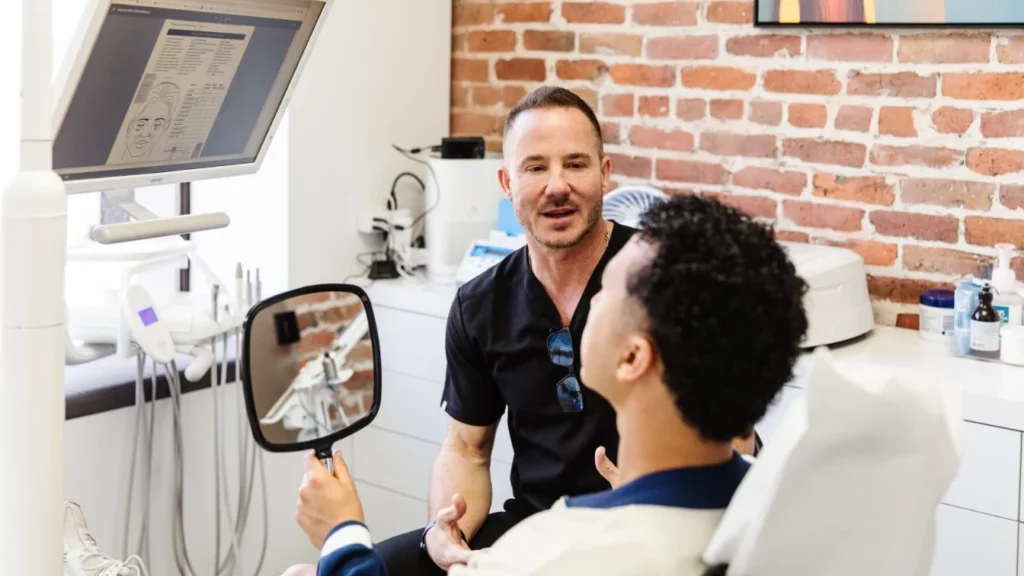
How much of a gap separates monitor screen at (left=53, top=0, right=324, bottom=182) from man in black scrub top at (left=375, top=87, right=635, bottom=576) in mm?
436

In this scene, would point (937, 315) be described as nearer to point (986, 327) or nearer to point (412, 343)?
point (986, 327)

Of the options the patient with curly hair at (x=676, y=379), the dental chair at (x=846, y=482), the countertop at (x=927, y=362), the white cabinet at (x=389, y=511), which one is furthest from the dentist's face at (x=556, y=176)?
the white cabinet at (x=389, y=511)

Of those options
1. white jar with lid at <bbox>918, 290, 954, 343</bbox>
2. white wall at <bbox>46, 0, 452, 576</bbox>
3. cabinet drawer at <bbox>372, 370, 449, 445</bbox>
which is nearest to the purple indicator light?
white wall at <bbox>46, 0, 452, 576</bbox>

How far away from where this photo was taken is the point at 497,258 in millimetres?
2684

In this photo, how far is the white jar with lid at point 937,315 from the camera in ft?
7.50

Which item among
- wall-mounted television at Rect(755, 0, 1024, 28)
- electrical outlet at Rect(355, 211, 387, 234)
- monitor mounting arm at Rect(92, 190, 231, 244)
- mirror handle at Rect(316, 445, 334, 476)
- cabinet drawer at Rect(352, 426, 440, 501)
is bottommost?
cabinet drawer at Rect(352, 426, 440, 501)

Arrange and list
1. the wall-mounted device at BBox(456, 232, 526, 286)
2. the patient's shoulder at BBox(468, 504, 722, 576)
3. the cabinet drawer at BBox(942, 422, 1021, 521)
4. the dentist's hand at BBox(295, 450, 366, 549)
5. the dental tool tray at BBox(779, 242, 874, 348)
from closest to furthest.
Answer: the patient's shoulder at BBox(468, 504, 722, 576) < the dentist's hand at BBox(295, 450, 366, 549) < the cabinet drawer at BBox(942, 422, 1021, 521) < the dental tool tray at BBox(779, 242, 874, 348) < the wall-mounted device at BBox(456, 232, 526, 286)

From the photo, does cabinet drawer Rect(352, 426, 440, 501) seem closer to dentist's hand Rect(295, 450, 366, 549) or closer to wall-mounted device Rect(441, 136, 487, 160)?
wall-mounted device Rect(441, 136, 487, 160)

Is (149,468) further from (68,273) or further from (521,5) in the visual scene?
(521,5)

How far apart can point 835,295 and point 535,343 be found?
2.44 feet

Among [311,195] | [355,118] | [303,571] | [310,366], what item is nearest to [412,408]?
[311,195]

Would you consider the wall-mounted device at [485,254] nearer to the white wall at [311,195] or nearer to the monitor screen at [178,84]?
the white wall at [311,195]

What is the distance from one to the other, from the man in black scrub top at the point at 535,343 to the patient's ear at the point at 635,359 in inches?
28.4

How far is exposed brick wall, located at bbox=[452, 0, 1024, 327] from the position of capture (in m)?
2.32
